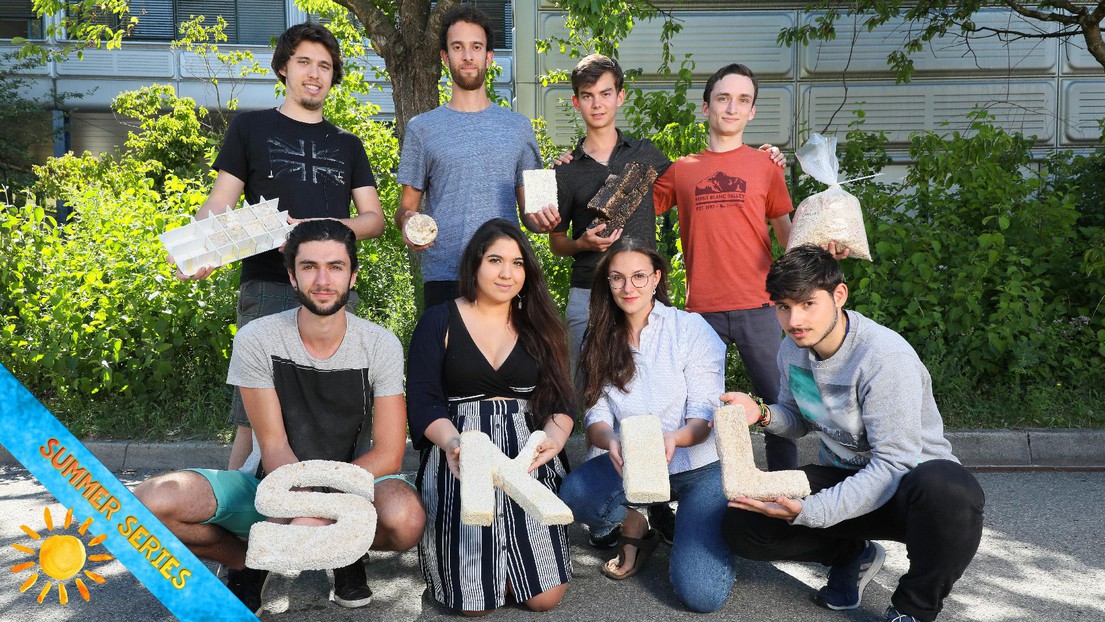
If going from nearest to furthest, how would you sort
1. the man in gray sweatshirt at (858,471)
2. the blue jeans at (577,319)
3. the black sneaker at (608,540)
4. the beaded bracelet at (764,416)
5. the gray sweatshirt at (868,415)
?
the man in gray sweatshirt at (858,471)
the gray sweatshirt at (868,415)
the beaded bracelet at (764,416)
the black sneaker at (608,540)
the blue jeans at (577,319)

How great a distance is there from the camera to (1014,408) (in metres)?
6.39

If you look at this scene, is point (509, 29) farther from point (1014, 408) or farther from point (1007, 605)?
point (1007, 605)

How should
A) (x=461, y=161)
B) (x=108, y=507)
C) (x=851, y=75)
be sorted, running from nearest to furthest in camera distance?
(x=108, y=507) → (x=461, y=161) → (x=851, y=75)

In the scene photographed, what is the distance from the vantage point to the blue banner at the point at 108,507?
7.82 ft

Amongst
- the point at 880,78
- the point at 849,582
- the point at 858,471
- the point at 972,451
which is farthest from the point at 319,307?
the point at 880,78

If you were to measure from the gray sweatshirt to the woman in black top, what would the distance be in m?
1.08

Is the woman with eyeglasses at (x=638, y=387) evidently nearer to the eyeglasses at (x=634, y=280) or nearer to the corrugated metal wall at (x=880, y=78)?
the eyeglasses at (x=634, y=280)

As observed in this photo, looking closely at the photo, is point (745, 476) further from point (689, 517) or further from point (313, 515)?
point (313, 515)

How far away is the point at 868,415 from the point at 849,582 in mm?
742

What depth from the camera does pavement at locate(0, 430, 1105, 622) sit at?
140 inches

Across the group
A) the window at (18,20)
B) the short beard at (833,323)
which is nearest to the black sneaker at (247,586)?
the short beard at (833,323)

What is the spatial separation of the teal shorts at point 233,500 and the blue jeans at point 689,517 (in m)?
1.35

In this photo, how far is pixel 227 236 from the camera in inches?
150

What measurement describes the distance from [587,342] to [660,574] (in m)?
1.12
